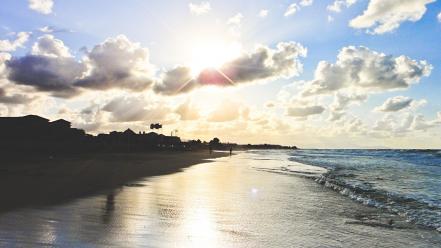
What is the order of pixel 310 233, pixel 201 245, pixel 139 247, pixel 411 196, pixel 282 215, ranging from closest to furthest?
pixel 139 247 → pixel 201 245 → pixel 310 233 → pixel 282 215 → pixel 411 196

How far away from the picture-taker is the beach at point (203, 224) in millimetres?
9023

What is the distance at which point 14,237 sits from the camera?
8.58 meters

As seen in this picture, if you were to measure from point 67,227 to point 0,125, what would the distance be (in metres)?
65.2

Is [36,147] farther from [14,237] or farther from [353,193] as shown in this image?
[14,237]

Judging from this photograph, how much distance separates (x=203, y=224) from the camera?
36.8 feet

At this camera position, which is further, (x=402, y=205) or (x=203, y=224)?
(x=402, y=205)

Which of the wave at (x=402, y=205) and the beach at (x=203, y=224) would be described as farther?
the wave at (x=402, y=205)

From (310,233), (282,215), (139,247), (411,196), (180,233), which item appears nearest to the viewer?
(139,247)

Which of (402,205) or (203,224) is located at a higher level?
(203,224)

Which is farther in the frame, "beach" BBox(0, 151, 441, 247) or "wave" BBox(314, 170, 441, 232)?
"wave" BBox(314, 170, 441, 232)

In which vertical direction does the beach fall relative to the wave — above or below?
above

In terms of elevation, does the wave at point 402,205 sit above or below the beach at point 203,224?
below

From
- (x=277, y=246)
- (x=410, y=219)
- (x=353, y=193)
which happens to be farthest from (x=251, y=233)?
(x=353, y=193)

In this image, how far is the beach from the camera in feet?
29.6
